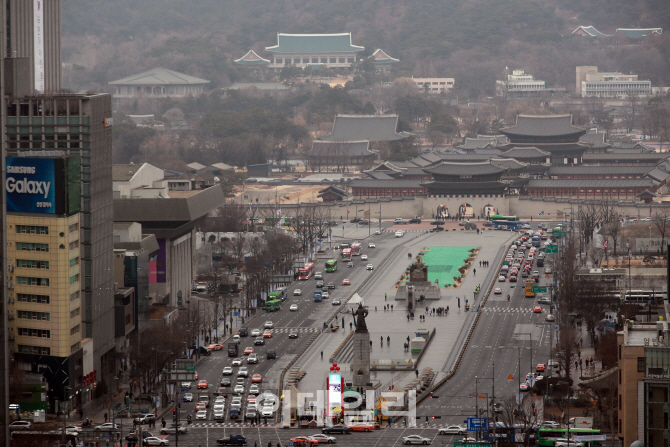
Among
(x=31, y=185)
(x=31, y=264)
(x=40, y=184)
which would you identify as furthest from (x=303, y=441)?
(x=31, y=185)

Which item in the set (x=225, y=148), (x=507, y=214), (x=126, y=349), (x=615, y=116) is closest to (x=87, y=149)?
(x=126, y=349)

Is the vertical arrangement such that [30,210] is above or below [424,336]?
above

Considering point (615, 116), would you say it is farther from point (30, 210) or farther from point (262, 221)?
point (30, 210)

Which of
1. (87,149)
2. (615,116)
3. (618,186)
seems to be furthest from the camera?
(615,116)

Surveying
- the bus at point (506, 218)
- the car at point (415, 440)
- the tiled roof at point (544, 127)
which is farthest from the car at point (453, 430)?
the tiled roof at point (544, 127)

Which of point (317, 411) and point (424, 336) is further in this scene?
point (424, 336)

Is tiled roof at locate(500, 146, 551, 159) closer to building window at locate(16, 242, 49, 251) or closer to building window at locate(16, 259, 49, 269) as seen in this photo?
building window at locate(16, 242, 49, 251)

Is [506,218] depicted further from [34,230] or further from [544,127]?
[34,230]
